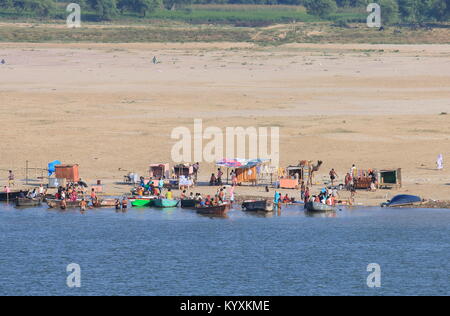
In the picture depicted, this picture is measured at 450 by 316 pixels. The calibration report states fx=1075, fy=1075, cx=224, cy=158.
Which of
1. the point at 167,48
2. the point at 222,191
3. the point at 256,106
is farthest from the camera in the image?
the point at 167,48

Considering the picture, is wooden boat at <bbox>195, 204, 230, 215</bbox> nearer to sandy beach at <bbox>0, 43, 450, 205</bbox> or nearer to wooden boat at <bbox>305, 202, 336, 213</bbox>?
sandy beach at <bbox>0, 43, 450, 205</bbox>

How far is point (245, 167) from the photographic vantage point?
83938 mm

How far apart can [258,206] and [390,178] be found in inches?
437

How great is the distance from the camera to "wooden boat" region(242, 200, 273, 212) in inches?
3071

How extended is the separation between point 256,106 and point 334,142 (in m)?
22.0

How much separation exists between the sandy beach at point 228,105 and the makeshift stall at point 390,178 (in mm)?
662

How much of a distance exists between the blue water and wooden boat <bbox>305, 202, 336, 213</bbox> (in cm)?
62

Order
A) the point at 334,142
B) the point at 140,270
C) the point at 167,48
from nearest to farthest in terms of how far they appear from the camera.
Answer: the point at 140,270
the point at 334,142
the point at 167,48

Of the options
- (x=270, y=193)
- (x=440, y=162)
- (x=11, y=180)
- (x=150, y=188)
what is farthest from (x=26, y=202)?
(x=440, y=162)

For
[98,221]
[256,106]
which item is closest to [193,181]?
[98,221]

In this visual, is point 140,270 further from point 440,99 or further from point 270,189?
point 440,99

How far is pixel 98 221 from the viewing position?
7606 cm

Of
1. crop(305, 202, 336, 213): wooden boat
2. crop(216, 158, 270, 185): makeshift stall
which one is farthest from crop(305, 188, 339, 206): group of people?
crop(216, 158, 270, 185): makeshift stall

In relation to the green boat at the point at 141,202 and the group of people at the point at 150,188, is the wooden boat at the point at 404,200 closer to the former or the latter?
the group of people at the point at 150,188
